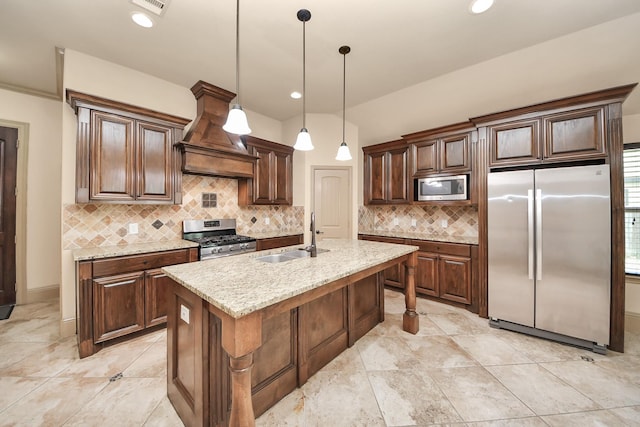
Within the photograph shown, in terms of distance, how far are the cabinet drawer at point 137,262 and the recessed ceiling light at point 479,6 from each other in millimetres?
3504

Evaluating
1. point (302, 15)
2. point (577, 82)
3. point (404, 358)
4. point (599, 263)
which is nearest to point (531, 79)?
point (577, 82)

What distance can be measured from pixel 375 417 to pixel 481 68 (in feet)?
11.6

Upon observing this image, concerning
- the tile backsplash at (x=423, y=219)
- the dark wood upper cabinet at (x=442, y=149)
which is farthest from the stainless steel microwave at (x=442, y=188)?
the tile backsplash at (x=423, y=219)

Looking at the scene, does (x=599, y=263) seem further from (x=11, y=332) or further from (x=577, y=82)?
(x=11, y=332)

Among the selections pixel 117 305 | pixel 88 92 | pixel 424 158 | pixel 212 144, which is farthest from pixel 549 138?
pixel 88 92

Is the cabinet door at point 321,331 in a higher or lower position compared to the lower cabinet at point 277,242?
lower

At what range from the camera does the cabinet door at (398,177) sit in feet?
12.8

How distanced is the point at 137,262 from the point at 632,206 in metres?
5.20

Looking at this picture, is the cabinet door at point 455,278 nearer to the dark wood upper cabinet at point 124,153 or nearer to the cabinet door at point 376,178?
the cabinet door at point 376,178

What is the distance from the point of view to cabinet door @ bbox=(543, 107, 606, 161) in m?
2.31

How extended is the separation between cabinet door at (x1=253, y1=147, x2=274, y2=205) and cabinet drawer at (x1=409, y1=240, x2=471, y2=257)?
2.35 meters

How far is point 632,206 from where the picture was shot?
264 centimetres

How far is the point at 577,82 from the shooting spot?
Answer: 2523mm

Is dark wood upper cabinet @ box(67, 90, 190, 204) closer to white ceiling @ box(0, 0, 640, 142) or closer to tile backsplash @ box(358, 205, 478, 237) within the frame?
white ceiling @ box(0, 0, 640, 142)
